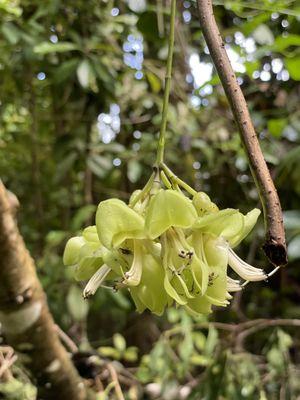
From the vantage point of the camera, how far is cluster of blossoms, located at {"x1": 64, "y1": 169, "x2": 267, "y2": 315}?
0.51 metres

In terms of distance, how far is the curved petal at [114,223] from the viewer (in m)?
0.51

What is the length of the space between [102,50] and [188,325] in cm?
77

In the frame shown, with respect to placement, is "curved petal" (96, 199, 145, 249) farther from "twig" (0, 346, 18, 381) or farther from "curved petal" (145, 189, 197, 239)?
"twig" (0, 346, 18, 381)

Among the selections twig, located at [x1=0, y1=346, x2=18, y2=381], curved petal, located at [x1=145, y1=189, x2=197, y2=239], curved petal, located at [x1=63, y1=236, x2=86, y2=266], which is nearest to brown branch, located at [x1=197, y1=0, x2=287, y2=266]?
curved petal, located at [x1=145, y1=189, x2=197, y2=239]

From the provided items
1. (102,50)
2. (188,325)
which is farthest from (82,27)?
(188,325)

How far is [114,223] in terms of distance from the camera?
50 cm

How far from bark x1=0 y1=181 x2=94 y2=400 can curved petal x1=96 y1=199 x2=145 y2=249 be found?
300 millimetres

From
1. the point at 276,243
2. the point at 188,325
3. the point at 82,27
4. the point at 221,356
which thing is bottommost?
the point at 188,325

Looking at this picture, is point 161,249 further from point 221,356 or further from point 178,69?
point 178,69

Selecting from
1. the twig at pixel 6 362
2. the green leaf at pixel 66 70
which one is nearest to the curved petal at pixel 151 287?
the twig at pixel 6 362

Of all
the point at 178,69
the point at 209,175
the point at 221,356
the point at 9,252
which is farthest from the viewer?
the point at 209,175

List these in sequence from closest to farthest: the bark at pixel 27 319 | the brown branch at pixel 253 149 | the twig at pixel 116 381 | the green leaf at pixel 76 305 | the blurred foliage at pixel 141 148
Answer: the brown branch at pixel 253 149, the bark at pixel 27 319, the twig at pixel 116 381, the blurred foliage at pixel 141 148, the green leaf at pixel 76 305

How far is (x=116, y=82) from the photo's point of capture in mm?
1713

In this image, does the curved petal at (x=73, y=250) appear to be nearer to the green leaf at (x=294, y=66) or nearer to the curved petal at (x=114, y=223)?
the curved petal at (x=114, y=223)
